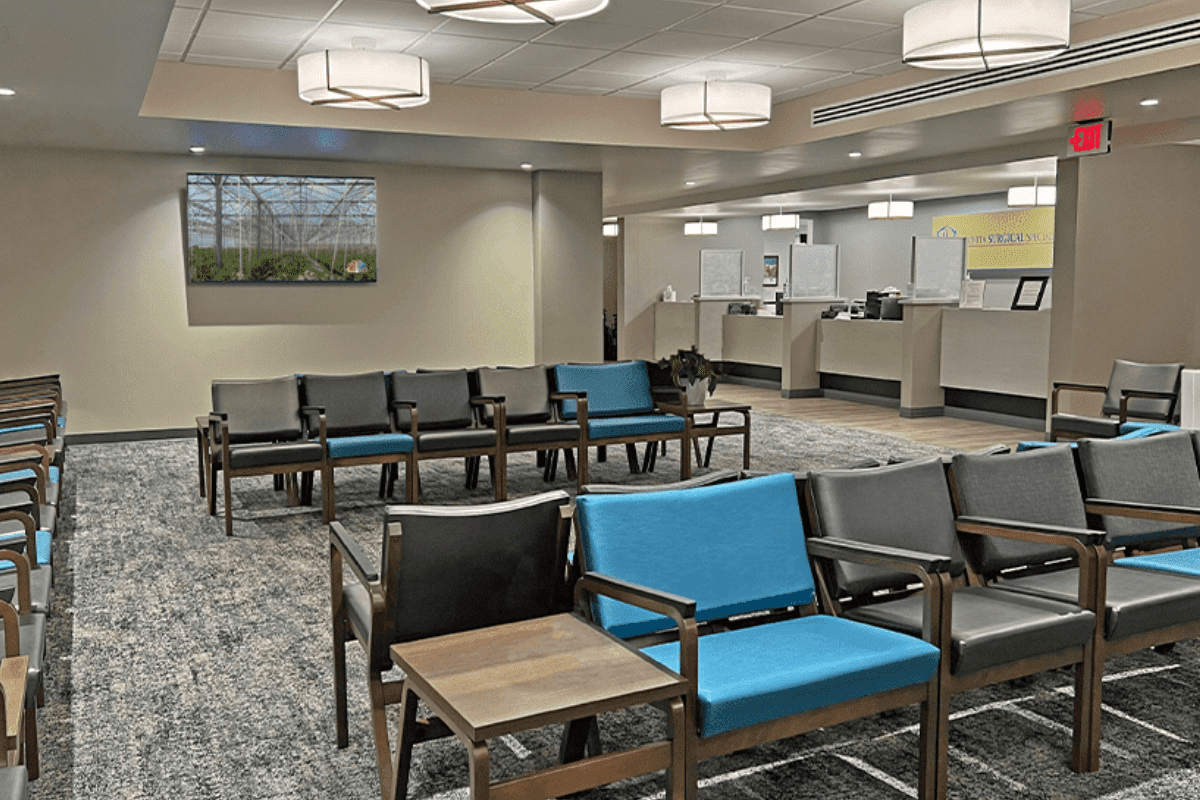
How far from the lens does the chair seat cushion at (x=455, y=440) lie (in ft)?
22.4

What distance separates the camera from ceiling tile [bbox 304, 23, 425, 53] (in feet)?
22.1

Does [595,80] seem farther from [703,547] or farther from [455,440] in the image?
[703,547]

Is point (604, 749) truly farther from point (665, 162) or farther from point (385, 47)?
point (665, 162)

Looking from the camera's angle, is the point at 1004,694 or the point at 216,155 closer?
the point at 1004,694

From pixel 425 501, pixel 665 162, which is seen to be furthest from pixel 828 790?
pixel 665 162

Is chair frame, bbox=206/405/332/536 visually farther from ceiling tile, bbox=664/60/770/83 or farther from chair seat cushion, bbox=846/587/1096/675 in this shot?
chair seat cushion, bbox=846/587/1096/675

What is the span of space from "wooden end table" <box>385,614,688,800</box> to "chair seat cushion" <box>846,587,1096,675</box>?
0.89 m

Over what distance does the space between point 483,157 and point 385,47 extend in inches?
107

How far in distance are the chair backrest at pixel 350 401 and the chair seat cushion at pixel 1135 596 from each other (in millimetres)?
4638

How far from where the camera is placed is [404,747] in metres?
2.66

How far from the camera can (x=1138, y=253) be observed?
9406 mm

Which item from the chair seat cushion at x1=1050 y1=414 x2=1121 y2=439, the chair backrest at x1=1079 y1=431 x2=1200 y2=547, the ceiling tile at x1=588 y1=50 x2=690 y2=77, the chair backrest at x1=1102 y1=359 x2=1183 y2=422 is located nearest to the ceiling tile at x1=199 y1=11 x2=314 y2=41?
the ceiling tile at x1=588 y1=50 x2=690 y2=77

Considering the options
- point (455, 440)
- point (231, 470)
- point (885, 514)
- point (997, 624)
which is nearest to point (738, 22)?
point (455, 440)

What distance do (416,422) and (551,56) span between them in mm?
2809
